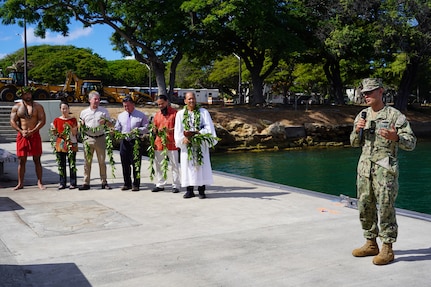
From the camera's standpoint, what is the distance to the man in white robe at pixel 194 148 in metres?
9.08

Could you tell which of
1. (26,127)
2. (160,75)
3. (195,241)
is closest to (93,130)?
(26,127)

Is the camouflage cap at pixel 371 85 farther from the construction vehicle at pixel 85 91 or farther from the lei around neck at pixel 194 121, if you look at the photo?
the construction vehicle at pixel 85 91

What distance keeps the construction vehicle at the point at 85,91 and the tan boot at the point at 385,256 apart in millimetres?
33142

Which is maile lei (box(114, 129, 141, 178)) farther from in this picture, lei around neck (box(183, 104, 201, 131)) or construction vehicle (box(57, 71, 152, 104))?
construction vehicle (box(57, 71, 152, 104))

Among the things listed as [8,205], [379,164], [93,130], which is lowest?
[8,205]

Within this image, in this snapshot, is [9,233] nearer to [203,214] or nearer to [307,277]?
[203,214]

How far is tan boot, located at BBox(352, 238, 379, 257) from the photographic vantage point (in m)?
5.44

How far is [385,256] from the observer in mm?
5207

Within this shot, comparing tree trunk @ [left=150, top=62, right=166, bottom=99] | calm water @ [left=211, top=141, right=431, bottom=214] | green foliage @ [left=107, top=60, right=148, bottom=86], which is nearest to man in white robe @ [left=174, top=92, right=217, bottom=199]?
calm water @ [left=211, top=141, right=431, bottom=214]

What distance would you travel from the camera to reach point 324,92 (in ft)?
241

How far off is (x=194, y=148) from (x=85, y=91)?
35635 millimetres

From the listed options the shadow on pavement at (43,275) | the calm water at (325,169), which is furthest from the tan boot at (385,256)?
the calm water at (325,169)

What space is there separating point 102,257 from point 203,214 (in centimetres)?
244

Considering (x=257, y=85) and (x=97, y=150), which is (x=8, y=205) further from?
(x=257, y=85)
